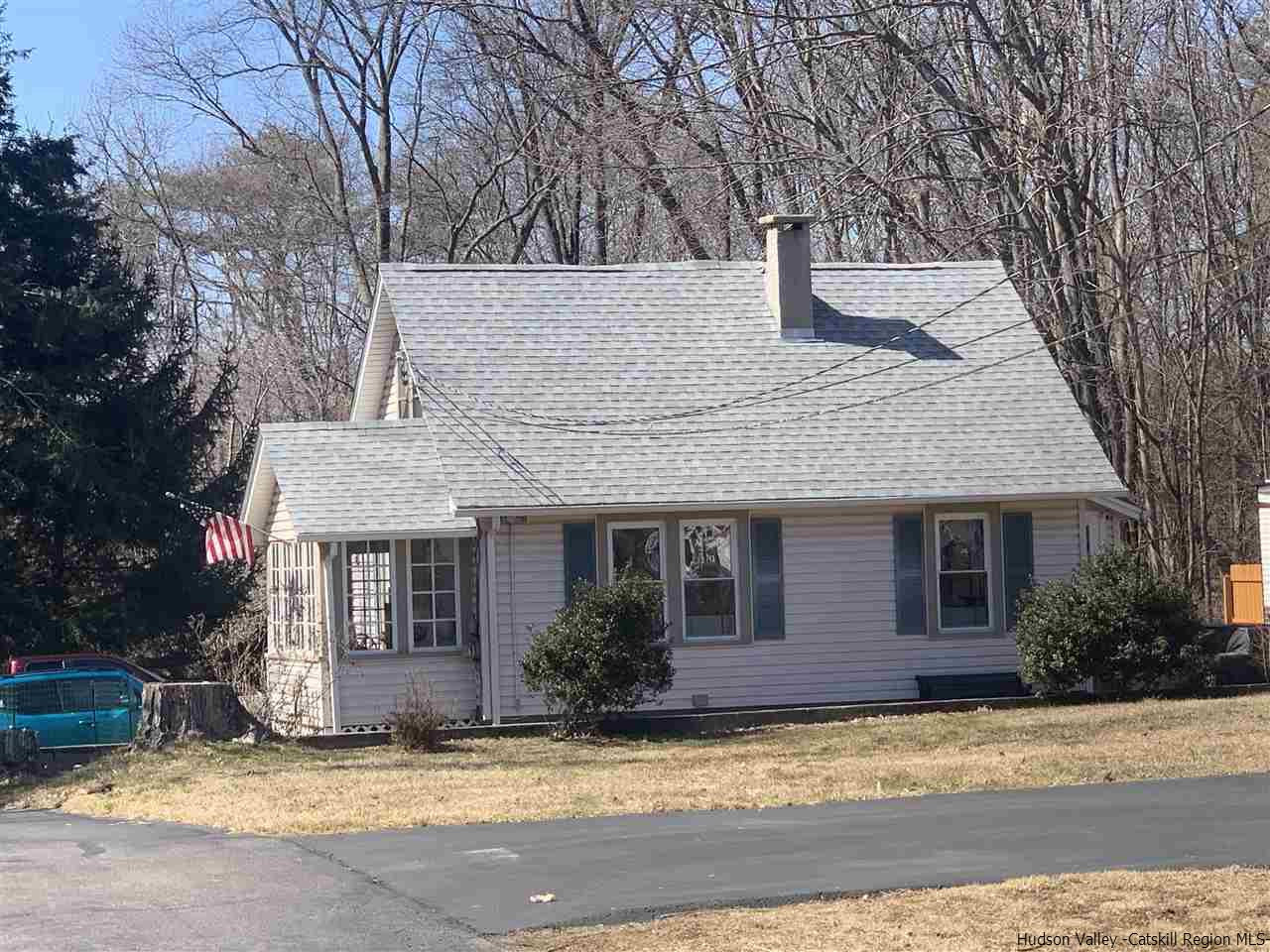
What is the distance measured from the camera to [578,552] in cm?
2366

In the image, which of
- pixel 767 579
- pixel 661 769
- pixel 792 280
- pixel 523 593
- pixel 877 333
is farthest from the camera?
pixel 877 333

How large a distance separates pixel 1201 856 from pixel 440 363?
1592 centimetres

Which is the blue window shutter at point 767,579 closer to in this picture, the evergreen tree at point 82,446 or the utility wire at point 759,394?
the utility wire at point 759,394

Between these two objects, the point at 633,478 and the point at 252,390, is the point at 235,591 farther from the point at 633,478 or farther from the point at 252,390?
the point at 252,390

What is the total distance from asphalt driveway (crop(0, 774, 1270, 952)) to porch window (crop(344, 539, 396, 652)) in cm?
886

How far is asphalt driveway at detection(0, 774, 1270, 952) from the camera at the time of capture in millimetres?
9633

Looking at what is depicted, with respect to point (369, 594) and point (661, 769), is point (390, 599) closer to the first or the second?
point (369, 594)

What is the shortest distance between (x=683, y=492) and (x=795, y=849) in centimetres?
1220

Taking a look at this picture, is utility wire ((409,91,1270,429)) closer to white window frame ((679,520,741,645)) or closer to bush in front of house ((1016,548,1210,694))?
white window frame ((679,520,741,645))

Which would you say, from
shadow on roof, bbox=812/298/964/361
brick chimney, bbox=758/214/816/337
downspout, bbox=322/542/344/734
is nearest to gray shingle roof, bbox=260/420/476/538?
downspout, bbox=322/542/344/734

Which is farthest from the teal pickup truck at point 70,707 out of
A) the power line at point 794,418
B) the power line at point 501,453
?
the power line at point 794,418

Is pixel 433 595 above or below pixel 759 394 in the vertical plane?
below

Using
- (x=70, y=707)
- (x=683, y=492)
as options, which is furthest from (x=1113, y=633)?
(x=70, y=707)

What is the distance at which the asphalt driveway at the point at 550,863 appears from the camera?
31.6 feet
